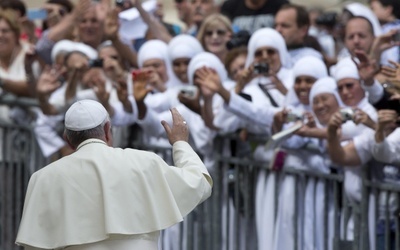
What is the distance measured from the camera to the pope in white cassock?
730cm

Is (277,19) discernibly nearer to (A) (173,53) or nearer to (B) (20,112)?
(A) (173,53)

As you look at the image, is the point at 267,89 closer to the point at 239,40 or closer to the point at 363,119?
the point at 239,40

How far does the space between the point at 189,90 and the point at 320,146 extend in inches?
58.0

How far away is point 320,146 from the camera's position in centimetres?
986

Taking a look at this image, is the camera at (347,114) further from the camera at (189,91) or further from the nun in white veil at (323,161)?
the camera at (189,91)

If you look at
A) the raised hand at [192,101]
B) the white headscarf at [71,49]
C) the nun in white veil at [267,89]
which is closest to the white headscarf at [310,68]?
the nun in white veil at [267,89]

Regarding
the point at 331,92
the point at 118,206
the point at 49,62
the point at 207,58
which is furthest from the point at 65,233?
the point at 49,62

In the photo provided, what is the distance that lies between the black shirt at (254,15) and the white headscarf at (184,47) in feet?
2.58

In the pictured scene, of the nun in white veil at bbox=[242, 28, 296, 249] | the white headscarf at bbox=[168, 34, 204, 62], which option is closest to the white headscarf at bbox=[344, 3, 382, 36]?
the nun in white veil at bbox=[242, 28, 296, 249]

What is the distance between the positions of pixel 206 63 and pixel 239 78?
0.42 m

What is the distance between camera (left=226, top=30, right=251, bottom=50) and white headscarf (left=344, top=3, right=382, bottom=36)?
35.2 inches

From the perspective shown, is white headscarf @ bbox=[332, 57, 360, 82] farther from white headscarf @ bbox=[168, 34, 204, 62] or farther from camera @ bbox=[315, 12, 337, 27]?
camera @ bbox=[315, 12, 337, 27]

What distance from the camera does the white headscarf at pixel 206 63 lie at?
434 inches

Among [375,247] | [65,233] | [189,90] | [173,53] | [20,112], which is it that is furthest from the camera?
[20,112]
